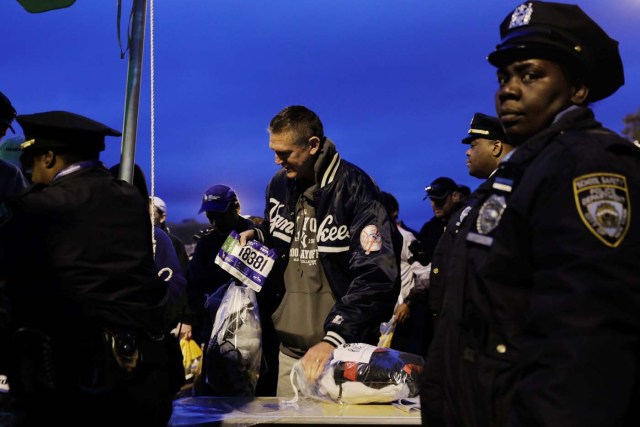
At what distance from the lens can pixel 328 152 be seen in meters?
4.60

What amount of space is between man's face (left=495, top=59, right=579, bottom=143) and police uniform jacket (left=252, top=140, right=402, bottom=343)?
6.64ft

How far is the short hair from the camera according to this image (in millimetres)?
4535

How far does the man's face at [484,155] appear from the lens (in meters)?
4.95

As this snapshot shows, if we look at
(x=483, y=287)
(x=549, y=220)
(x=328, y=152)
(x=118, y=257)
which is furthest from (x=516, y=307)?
(x=328, y=152)

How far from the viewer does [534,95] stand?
7.22 feet

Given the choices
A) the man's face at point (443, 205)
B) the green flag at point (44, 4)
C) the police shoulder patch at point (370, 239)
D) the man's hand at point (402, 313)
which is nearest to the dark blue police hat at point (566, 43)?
the police shoulder patch at point (370, 239)

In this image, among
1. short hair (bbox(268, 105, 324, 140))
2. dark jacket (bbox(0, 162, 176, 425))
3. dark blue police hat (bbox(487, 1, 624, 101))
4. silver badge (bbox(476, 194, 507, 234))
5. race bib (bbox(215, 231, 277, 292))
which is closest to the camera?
silver badge (bbox(476, 194, 507, 234))

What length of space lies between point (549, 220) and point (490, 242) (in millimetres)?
188

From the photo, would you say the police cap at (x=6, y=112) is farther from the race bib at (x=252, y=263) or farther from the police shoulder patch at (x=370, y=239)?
the police shoulder patch at (x=370, y=239)

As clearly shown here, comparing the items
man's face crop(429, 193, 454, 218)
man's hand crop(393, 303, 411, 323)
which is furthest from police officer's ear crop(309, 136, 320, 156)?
man's hand crop(393, 303, 411, 323)

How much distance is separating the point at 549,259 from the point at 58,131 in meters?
2.20

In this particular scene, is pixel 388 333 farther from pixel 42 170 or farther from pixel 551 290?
pixel 551 290

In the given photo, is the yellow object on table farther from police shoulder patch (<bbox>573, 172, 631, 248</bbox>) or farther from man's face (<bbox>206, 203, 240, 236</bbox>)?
police shoulder patch (<bbox>573, 172, 631, 248</bbox>)

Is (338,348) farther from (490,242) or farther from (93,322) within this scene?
(490,242)
